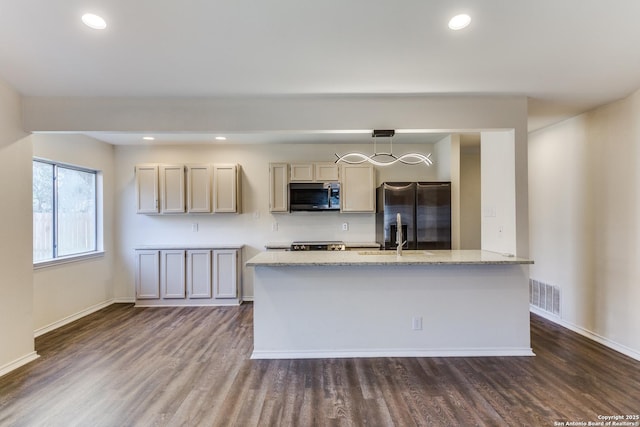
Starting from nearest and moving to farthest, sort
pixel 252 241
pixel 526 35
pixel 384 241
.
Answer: pixel 526 35, pixel 384 241, pixel 252 241

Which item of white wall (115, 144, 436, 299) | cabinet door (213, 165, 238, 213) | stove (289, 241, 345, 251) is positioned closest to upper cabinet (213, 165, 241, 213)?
cabinet door (213, 165, 238, 213)

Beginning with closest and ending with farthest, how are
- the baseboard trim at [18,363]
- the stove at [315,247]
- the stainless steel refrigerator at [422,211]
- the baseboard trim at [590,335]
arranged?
the baseboard trim at [18,363], the baseboard trim at [590,335], the stainless steel refrigerator at [422,211], the stove at [315,247]

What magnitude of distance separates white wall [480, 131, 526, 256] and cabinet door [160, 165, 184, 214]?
166 inches

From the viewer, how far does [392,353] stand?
2.98 meters

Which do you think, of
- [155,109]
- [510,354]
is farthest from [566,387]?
[155,109]

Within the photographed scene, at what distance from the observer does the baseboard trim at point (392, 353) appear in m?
2.97

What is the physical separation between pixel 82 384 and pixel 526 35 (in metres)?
4.34

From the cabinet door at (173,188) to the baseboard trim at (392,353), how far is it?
2812 millimetres

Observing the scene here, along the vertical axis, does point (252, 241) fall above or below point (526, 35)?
below

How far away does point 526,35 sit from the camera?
87.8 inches

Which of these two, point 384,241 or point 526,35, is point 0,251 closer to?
point 384,241

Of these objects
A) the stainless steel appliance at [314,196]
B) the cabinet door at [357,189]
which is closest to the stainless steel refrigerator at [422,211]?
the cabinet door at [357,189]

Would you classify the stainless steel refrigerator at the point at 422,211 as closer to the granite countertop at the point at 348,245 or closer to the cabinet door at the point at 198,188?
the granite countertop at the point at 348,245

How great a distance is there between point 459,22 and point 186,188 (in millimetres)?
4161
